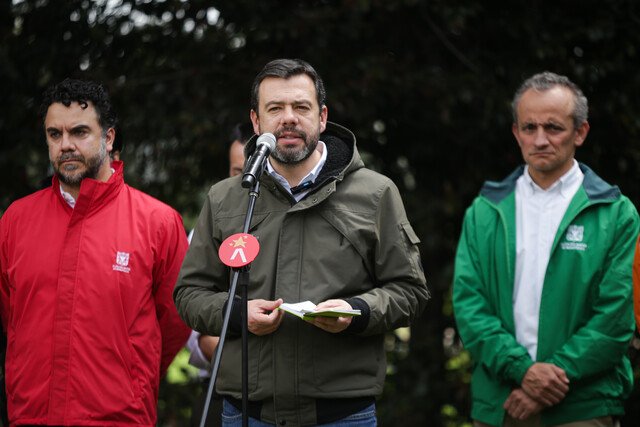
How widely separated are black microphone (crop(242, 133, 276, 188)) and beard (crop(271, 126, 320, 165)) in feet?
0.68

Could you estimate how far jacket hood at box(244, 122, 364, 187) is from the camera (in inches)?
166

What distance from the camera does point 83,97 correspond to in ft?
15.6

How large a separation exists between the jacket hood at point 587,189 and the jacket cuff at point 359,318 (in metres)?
1.46

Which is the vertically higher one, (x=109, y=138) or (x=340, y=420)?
(x=109, y=138)

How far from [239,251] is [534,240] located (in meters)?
1.90

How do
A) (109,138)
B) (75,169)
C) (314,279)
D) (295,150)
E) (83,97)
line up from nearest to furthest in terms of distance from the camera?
(314,279) → (295,150) → (75,169) → (83,97) → (109,138)

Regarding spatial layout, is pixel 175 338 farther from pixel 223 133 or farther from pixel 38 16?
pixel 38 16

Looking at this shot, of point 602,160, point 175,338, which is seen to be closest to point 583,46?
point 602,160

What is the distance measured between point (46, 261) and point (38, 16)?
3.09m

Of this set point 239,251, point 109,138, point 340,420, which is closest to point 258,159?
point 239,251

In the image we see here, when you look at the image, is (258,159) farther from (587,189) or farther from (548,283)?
(587,189)

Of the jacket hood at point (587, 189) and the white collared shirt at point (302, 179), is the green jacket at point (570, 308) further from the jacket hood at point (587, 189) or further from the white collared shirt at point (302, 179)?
the white collared shirt at point (302, 179)

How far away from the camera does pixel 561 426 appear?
473cm

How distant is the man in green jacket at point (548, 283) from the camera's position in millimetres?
4707
